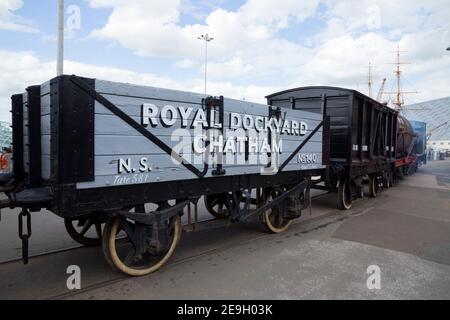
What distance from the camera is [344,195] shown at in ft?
30.6

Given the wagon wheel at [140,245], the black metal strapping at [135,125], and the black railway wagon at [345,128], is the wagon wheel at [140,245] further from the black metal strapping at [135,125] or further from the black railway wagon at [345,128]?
the black railway wagon at [345,128]

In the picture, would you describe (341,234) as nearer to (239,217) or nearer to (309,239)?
(309,239)

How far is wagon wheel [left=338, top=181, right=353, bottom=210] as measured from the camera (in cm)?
927

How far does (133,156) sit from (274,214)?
11.8 ft

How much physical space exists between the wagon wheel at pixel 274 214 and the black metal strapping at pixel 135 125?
6.90 feet

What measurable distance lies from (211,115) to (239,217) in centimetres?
189

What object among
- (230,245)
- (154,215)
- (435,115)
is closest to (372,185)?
(230,245)

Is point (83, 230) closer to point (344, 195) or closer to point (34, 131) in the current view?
point (34, 131)

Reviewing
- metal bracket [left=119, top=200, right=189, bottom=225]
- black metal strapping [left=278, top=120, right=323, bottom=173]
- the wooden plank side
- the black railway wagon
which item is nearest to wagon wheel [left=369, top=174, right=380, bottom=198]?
the black railway wagon

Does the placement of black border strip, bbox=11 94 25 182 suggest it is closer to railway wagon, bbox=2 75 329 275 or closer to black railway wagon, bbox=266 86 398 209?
railway wagon, bbox=2 75 329 275

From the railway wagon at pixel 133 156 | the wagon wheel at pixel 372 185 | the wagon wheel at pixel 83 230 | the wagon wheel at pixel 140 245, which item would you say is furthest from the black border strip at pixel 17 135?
the wagon wheel at pixel 372 185

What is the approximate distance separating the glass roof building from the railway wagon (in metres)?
88.1

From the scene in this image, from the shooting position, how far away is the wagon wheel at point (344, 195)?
9273 mm
